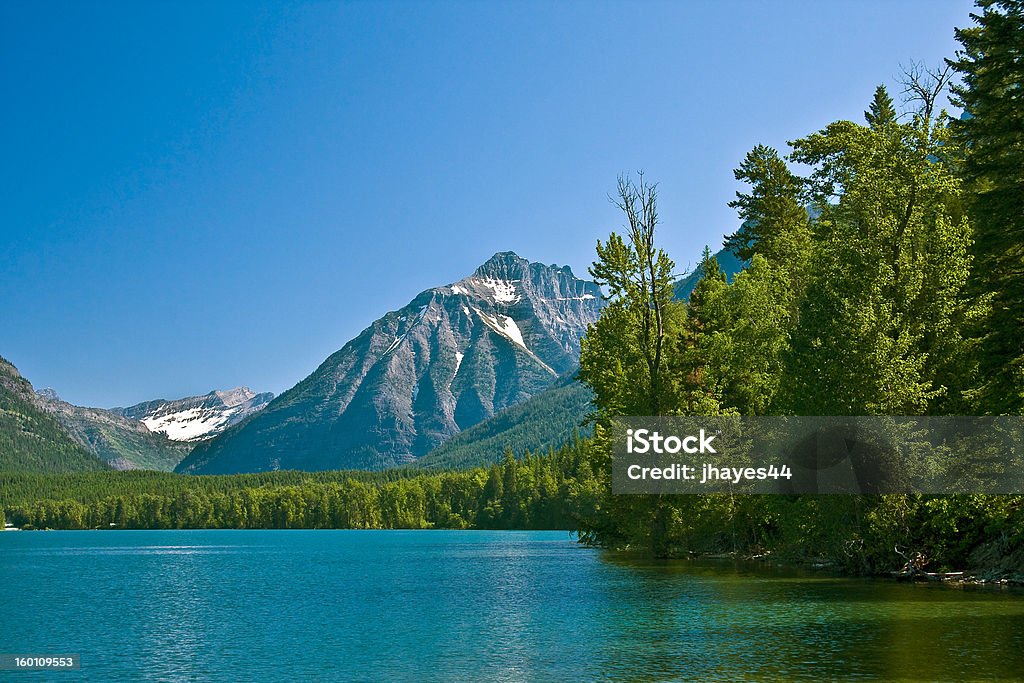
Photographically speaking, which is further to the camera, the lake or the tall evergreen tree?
the tall evergreen tree

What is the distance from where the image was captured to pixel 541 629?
112 feet

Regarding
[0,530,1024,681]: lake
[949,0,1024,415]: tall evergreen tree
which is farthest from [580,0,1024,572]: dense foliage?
[0,530,1024,681]: lake

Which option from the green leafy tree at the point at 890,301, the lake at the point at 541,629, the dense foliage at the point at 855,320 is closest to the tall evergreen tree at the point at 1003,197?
the dense foliage at the point at 855,320

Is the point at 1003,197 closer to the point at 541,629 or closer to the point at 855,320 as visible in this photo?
the point at 855,320

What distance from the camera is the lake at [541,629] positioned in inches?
1006

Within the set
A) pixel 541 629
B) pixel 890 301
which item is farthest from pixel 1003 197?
pixel 541 629

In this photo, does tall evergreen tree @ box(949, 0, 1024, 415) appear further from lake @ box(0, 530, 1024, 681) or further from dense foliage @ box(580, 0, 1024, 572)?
lake @ box(0, 530, 1024, 681)

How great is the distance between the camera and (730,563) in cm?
6425

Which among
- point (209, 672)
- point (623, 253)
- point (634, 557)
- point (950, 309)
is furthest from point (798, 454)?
point (209, 672)

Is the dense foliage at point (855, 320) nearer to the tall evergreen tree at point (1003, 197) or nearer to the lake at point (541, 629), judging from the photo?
the tall evergreen tree at point (1003, 197)

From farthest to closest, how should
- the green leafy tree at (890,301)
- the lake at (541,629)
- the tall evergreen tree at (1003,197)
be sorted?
the green leafy tree at (890,301) < the tall evergreen tree at (1003,197) < the lake at (541,629)

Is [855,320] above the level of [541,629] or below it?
above

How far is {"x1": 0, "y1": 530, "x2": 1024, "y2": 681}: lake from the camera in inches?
1006

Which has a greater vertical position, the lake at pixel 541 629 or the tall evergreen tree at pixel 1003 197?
the tall evergreen tree at pixel 1003 197
